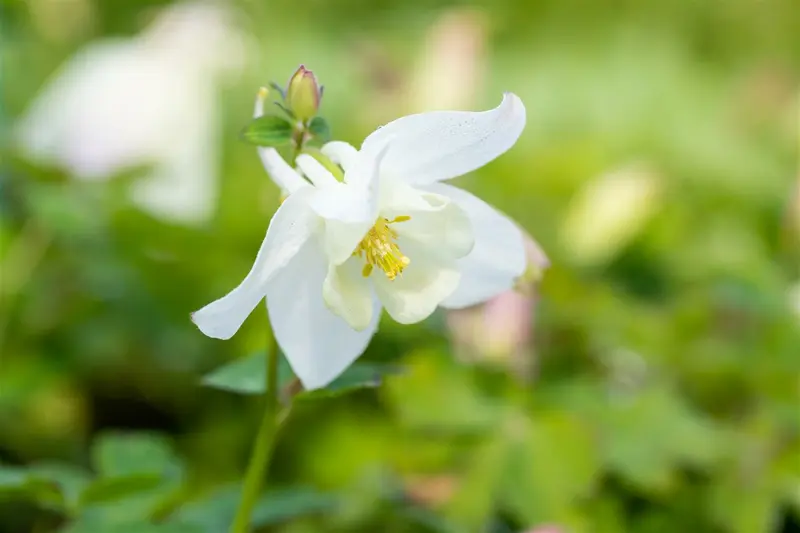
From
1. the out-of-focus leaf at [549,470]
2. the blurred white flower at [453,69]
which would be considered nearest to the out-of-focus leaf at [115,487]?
the out-of-focus leaf at [549,470]

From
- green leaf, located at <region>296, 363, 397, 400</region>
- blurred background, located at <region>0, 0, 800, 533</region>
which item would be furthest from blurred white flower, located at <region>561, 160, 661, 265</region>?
green leaf, located at <region>296, 363, 397, 400</region>

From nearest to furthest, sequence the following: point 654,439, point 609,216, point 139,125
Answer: point 654,439, point 609,216, point 139,125

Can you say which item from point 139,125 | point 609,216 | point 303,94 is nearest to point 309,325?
point 303,94

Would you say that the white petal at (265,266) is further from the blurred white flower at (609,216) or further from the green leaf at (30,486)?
the blurred white flower at (609,216)

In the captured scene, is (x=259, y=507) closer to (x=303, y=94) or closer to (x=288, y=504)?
(x=288, y=504)

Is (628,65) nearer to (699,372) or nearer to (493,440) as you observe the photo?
(699,372)

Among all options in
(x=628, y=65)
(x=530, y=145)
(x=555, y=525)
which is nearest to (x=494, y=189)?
(x=530, y=145)
